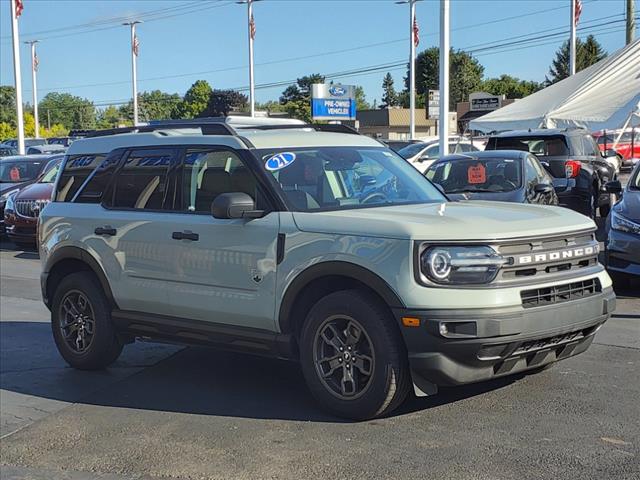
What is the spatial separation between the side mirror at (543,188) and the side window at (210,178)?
6.01 meters

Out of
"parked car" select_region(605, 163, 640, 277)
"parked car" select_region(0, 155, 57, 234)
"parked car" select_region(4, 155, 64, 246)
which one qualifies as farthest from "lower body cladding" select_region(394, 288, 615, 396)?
"parked car" select_region(0, 155, 57, 234)

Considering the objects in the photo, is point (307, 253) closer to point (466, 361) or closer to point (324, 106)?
point (466, 361)

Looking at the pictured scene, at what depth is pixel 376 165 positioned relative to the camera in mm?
6008

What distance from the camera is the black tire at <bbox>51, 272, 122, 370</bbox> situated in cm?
639

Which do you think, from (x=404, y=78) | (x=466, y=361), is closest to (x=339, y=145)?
(x=466, y=361)

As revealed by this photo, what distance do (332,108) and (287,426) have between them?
4160cm

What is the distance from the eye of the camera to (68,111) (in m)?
127

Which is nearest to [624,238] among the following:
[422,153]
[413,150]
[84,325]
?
[84,325]

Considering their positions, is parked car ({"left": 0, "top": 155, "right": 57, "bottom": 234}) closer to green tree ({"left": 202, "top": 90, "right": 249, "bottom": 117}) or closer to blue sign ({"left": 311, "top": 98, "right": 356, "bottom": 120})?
green tree ({"left": 202, "top": 90, "right": 249, "bottom": 117})

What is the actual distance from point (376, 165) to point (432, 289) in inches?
67.9

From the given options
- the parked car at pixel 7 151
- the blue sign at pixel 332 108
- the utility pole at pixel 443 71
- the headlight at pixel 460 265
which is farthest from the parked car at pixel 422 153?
the blue sign at pixel 332 108

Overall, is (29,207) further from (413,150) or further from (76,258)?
(413,150)

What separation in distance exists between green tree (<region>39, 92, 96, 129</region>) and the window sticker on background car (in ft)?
367

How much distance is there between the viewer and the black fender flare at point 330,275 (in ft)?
15.2
